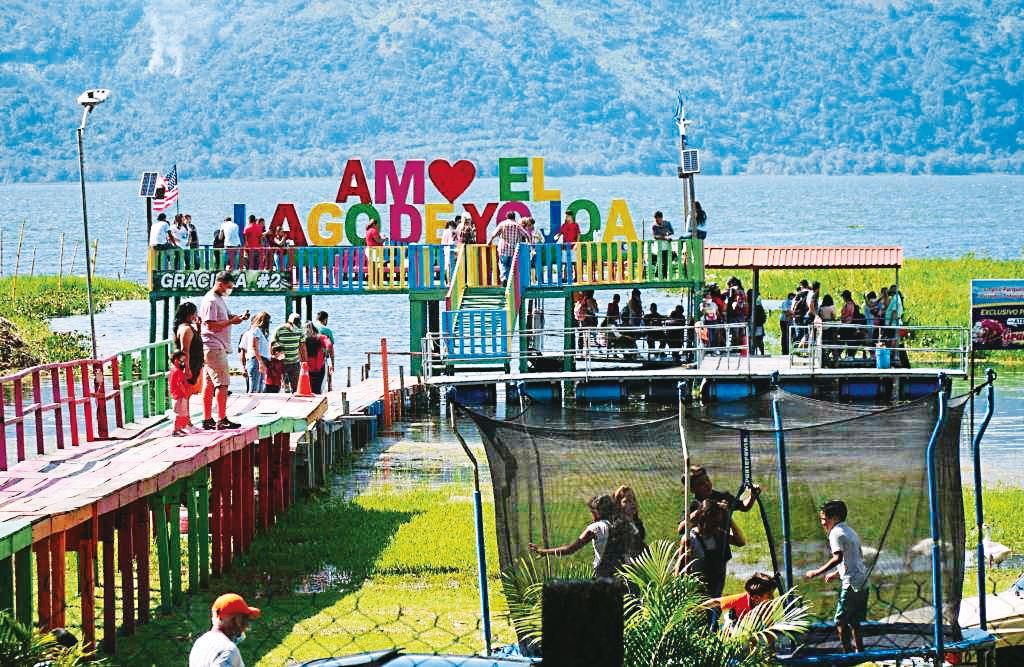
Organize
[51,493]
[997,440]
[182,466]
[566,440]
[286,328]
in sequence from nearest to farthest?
[566,440] → [51,493] → [182,466] → [286,328] → [997,440]

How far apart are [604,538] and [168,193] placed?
24160mm

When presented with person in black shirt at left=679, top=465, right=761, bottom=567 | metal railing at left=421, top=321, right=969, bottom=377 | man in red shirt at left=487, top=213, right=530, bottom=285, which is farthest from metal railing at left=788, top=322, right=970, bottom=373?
person in black shirt at left=679, top=465, right=761, bottom=567

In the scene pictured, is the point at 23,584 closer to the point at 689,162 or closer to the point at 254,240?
the point at 254,240

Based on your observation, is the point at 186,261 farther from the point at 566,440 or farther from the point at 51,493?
the point at 566,440

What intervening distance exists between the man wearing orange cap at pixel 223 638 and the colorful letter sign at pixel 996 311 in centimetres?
1999

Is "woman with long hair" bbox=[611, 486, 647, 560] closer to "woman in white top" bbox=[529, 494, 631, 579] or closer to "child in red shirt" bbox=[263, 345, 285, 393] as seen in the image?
"woman in white top" bbox=[529, 494, 631, 579]

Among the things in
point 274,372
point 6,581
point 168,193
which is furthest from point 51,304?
point 6,581

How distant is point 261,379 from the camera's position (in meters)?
26.8

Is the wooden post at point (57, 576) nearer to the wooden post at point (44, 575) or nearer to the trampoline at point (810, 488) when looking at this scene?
the wooden post at point (44, 575)

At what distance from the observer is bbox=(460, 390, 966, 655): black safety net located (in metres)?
12.3

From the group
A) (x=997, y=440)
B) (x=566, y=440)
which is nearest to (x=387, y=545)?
(x=566, y=440)

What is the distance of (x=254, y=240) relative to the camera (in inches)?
1373

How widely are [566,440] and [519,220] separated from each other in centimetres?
2230

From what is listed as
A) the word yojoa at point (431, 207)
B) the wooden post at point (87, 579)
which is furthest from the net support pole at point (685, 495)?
the word yojoa at point (431, 207)
